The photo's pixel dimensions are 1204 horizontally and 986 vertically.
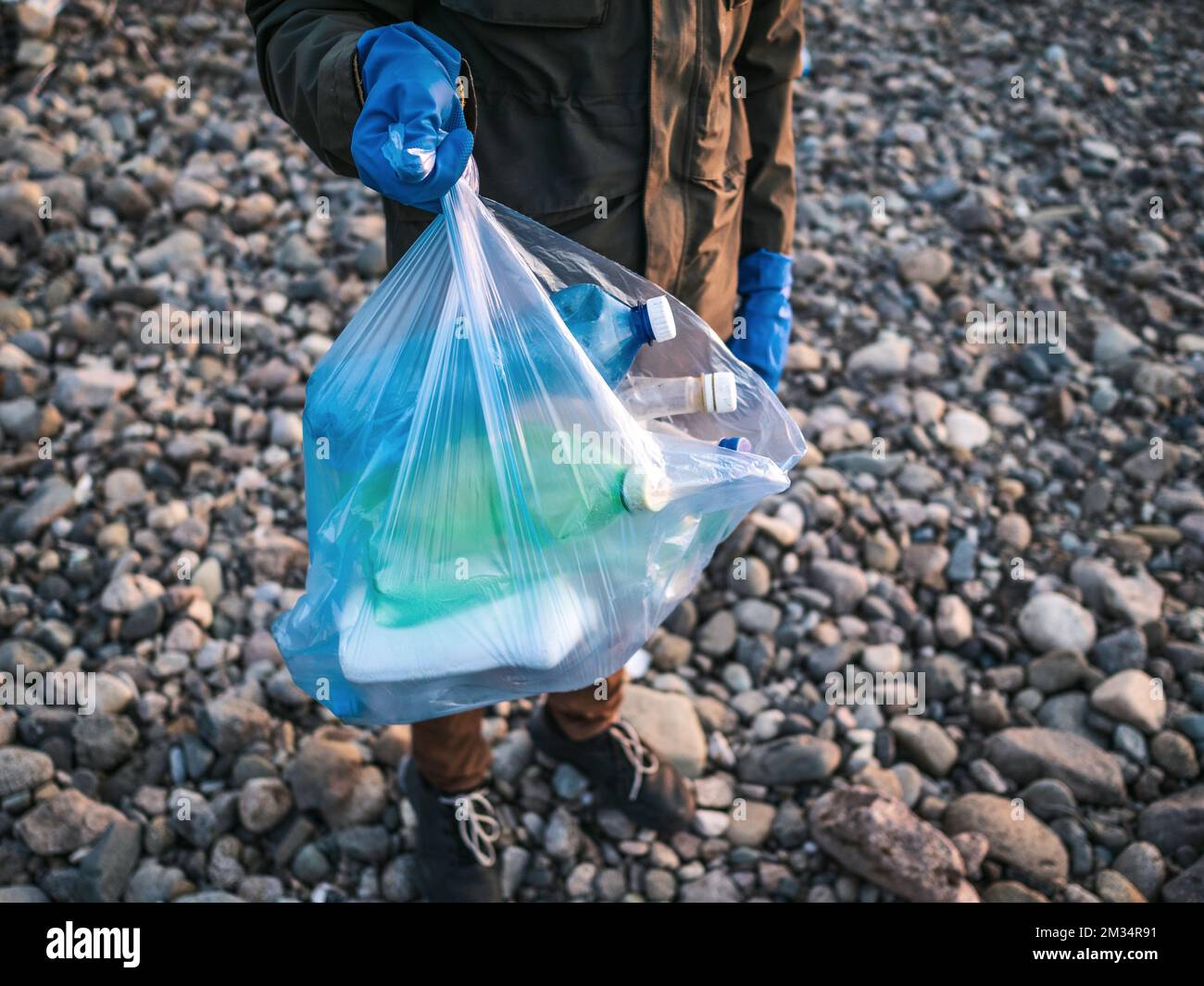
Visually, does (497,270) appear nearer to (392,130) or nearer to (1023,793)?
(392,130)

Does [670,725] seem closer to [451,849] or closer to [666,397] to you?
[451,849]

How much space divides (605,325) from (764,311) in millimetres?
645

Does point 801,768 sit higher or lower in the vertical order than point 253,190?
lower

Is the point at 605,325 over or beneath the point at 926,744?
over

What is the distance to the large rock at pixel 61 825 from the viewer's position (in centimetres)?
222

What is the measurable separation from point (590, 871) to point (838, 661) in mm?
856

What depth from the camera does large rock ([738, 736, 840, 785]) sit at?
2.47 meters

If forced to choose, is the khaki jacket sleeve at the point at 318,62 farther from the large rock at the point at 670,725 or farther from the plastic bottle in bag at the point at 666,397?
the large rock at the point at 670,725

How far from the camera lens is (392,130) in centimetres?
136

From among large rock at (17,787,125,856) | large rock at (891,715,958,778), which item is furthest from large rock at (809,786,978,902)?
large rock at (17,787,125,856)

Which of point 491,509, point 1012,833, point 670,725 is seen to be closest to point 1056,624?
point 1012,833

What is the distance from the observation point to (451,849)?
2.21 metres

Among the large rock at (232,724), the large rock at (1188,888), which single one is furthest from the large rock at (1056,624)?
the large rock at (232,724)

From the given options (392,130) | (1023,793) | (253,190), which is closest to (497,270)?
(392,130)
